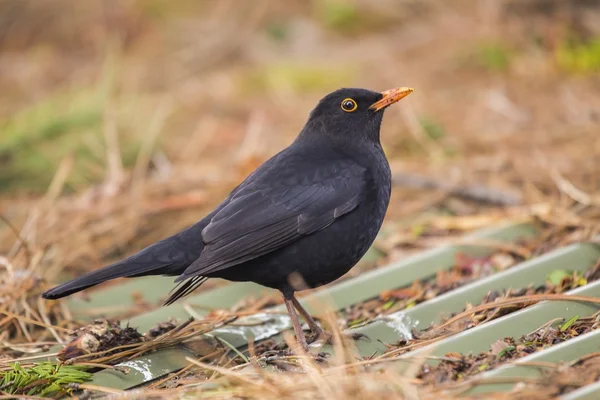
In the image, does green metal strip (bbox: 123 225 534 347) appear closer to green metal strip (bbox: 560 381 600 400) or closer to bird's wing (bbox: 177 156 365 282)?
bird's wing (bbox: 177 156 365 282)

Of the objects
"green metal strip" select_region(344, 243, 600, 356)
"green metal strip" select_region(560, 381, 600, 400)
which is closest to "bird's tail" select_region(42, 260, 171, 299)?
"green metal strip" select_region(344, 243, 600, 356)

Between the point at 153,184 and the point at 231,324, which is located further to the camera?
the point at 153,184

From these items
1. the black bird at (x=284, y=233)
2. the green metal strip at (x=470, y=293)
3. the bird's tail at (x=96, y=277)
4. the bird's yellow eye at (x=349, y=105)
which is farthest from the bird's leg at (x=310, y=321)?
the bird's yellow eye at (x=349, y=105)

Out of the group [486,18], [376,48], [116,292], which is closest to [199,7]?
[376,48]

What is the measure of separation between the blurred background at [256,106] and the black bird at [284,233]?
95 cm

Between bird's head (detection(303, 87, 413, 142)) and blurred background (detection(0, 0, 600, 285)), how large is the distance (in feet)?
3.39

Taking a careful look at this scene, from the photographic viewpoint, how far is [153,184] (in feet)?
22.0

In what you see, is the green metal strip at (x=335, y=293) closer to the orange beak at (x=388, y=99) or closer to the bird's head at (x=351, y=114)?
the bird's head at (x=351, y=114)

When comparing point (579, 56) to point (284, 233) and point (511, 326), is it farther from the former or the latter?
point (511, 326)

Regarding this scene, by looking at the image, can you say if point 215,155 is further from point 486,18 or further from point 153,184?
point 486,18

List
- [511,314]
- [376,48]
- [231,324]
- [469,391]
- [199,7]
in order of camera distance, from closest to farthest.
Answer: [469,391] < [511,314] < [231,324] < [376,48] < [199,7]

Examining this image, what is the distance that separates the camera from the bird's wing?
3920 mm

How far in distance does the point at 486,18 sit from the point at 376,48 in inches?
58.3

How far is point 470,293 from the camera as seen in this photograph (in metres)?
4.11
